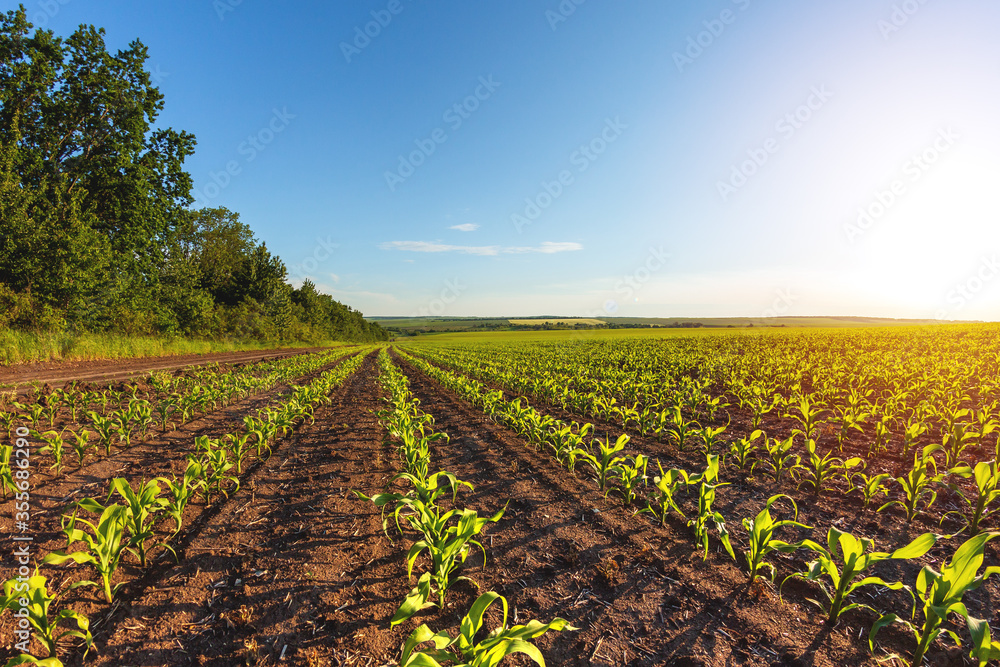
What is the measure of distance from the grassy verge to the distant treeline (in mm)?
690

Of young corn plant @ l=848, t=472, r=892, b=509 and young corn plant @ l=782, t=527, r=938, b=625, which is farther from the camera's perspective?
young corn plant @ l=848, t=472, r=892, b=509

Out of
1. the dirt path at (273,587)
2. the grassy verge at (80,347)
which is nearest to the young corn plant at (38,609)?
the dirt path at (273,587)

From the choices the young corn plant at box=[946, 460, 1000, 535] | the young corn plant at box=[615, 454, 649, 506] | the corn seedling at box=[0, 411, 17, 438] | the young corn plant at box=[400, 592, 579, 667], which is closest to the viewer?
the young corn plant at box=[400, 592, 579, 667]

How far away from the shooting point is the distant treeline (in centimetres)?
1529

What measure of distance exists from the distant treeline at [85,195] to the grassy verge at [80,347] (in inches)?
27.2

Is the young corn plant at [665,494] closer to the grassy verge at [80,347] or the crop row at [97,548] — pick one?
the crop row at [97,548]

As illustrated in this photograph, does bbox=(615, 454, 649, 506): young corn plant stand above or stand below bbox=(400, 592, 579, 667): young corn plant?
below

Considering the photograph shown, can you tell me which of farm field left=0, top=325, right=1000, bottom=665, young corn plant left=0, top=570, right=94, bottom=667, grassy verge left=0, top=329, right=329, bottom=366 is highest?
grassy verge left=0, top=329, right=329, bottom=366

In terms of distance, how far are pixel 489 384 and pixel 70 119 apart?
987 inches

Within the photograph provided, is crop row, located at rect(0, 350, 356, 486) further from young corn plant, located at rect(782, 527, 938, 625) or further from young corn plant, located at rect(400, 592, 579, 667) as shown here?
young corn plant, located at rect(782, 527, 938, 625)

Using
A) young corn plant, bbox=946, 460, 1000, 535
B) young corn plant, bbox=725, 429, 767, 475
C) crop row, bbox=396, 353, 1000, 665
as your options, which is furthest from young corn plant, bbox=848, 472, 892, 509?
young corn plant, bbox=725, 429, 767, 475

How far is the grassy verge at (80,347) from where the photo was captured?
45.5ft

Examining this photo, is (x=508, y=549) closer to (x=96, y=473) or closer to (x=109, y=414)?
(x=96, y=473)

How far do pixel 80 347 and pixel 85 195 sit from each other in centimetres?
795
